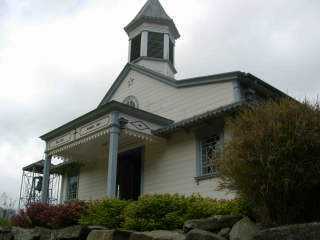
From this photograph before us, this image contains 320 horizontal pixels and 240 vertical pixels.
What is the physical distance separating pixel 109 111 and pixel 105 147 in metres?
2.99

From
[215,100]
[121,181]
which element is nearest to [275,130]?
[215,100]

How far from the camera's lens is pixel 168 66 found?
21469 mm

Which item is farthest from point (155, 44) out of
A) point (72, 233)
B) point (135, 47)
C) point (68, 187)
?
point (72, 233)

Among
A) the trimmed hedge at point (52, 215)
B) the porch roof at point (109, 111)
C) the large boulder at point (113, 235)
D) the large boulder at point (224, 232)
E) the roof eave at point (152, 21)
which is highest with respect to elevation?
the roof eave at point (152, 21)

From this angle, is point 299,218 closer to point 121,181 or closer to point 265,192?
point 265,192

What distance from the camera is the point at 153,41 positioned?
21875 mm

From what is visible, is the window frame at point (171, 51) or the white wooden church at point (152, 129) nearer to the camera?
the white wooden church at point (152, 129)

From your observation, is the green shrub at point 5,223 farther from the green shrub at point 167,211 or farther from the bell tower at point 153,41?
the bell tower at point 153,41

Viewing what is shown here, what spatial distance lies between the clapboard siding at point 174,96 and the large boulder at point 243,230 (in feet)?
24.3

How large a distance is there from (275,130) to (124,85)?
13603 millimetres

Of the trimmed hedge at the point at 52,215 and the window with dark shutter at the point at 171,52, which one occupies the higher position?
the window with dark shutter at the point at 171,52

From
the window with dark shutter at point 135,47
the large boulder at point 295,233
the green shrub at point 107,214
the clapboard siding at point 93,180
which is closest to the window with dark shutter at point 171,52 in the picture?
the window with dark shutter at point 135,47

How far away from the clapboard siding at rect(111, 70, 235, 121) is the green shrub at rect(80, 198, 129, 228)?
216 inches

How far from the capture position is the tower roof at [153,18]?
22.0 metres
